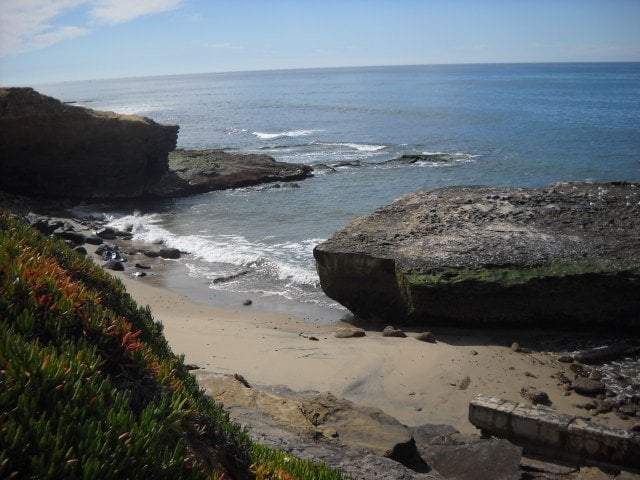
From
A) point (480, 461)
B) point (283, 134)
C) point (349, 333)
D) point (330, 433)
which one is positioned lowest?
point (349, 333)

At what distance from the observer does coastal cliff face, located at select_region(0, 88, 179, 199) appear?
74.3 ft

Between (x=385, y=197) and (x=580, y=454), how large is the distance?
18924 millimetres

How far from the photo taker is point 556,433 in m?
7.05

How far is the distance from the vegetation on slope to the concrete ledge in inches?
143

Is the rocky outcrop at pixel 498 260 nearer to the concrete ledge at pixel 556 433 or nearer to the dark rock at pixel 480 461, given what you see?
the concrete ledge at pixel 556 433

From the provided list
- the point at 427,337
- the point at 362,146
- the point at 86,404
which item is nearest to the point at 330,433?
the point at 86,404

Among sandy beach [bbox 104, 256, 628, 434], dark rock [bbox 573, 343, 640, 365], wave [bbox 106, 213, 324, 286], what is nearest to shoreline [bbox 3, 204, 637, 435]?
sandy beach [bbox 104, 256, 628, 434]

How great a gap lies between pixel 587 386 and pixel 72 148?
68.5 feet

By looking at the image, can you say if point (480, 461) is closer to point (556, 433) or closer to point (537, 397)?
point (556, 433)

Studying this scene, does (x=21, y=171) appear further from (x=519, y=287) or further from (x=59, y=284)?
(x=59, y=284)

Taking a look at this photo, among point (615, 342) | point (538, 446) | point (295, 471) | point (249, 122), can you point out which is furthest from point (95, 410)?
point (249, 122)

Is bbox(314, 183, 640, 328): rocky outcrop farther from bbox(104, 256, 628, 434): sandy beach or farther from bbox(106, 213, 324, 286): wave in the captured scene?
bbox(106, 213, 324, 286): wave

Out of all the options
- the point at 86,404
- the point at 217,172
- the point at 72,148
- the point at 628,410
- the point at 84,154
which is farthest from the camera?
the point at 217,172

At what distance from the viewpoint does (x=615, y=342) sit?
1043 centimetres
